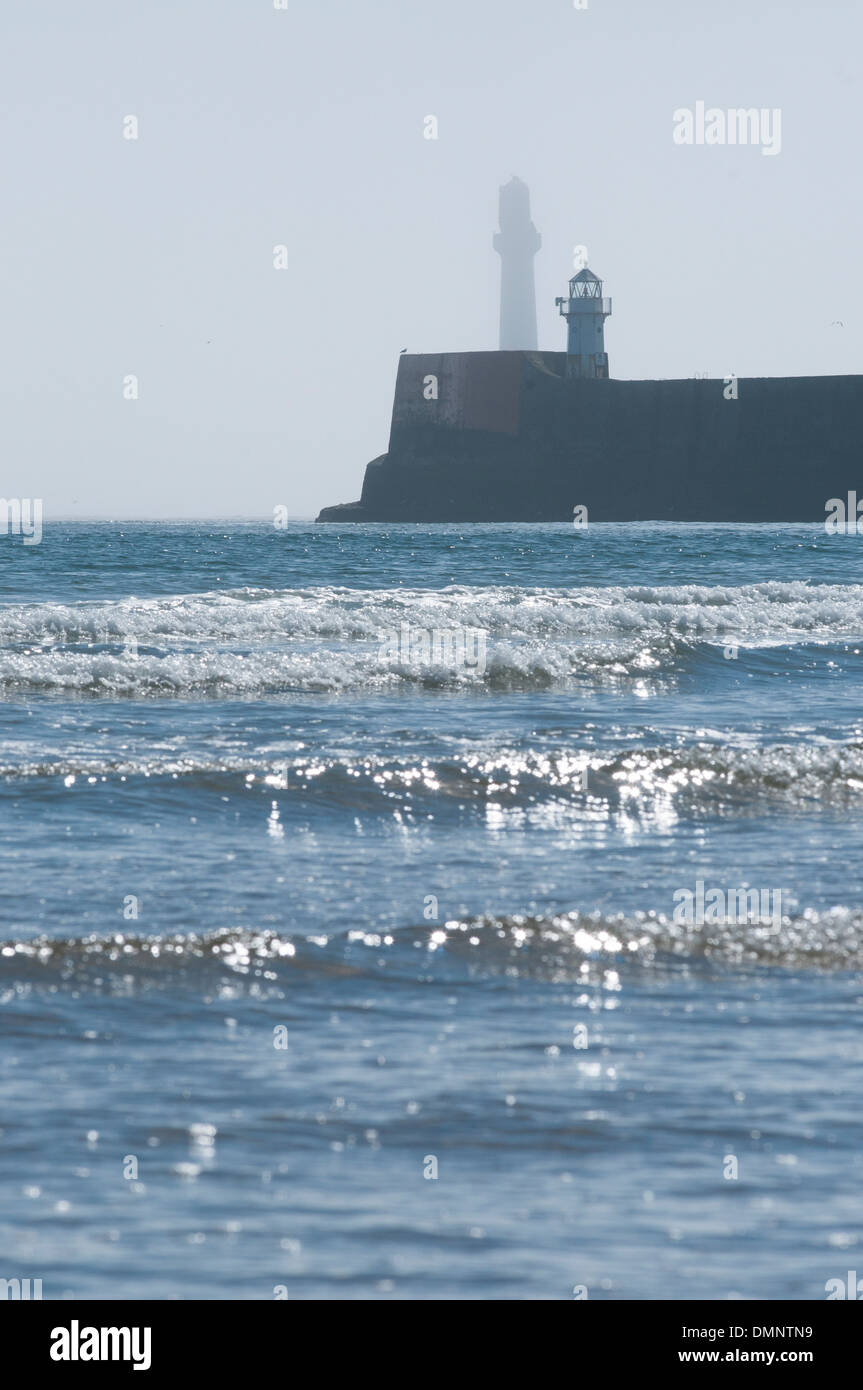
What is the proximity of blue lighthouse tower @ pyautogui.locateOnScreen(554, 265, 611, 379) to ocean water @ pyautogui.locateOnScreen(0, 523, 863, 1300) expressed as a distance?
53.5m

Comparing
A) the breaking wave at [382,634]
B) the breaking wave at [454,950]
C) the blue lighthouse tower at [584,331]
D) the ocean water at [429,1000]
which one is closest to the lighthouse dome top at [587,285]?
the blue lighthouse tower at [584,331]

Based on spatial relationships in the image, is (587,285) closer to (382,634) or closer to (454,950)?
(382,634)

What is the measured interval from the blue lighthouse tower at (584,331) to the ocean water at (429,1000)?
176 feet

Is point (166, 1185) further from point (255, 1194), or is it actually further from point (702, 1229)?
point (702, 1229)

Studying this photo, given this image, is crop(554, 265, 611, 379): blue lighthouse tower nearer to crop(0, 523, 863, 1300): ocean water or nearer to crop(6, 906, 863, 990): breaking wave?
crop(0, 523, 863, 1300): ocean water

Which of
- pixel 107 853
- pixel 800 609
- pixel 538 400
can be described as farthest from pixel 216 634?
pixel 538 400

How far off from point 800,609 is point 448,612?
4.48 m

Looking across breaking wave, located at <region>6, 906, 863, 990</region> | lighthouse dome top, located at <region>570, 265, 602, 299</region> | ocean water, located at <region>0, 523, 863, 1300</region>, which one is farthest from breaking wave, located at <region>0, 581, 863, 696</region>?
lighthouse dome top, located at <region>570, 265, 602, 299</region>

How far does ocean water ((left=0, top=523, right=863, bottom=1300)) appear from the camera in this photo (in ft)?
10.5

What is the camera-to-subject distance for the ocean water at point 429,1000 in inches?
126

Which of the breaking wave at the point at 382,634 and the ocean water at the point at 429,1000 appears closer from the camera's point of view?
the ocean water at the point at 429,1000

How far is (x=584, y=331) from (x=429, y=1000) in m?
61.3

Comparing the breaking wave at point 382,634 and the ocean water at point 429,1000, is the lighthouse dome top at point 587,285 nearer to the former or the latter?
the breaking wave at point 382,634

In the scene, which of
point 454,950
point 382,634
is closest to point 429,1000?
point 454,950
